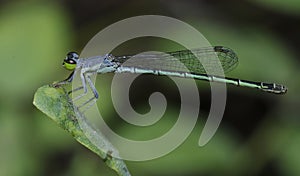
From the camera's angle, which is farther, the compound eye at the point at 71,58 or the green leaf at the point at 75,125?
the compound eye at the point at 71,58

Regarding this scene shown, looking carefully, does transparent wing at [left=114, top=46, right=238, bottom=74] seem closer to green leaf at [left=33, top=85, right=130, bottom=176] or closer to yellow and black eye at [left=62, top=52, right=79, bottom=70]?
yellow and black eye at [left=62, top=52, right=79, bottom=70]

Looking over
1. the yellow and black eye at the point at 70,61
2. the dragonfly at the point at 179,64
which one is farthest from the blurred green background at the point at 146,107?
the yellow and black eye at the point at 70,61

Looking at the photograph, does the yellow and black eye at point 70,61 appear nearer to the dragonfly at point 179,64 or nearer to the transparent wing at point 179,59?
the dragonfly at point 179,64

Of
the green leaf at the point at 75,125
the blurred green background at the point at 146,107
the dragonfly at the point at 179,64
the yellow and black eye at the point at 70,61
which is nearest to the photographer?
the green leaf at the point at 75,125

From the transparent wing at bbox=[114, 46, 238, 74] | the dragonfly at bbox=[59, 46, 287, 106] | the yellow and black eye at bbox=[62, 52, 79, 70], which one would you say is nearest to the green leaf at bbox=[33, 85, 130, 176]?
the yellow and black eye at bbox=[62, 52, 79, 70]

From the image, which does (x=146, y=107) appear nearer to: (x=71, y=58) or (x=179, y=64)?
(x=179, y=64)

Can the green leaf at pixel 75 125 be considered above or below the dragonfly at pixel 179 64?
below

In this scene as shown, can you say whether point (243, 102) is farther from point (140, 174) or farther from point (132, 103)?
point (140, 174)
